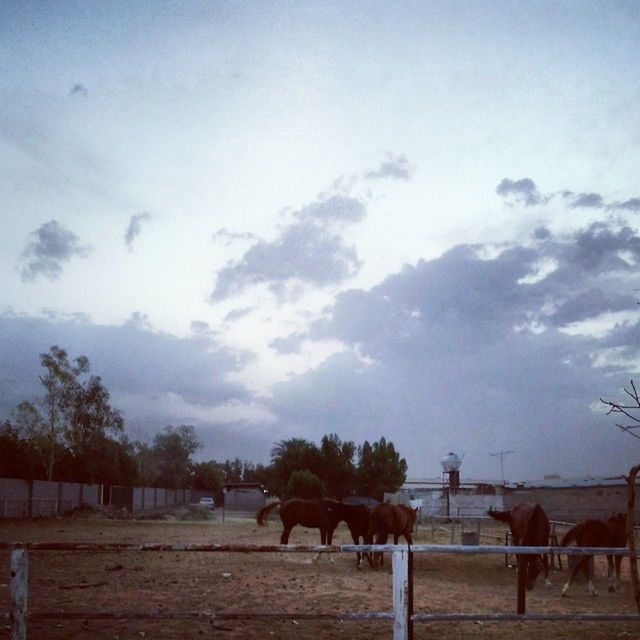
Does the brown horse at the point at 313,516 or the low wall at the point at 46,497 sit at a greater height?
the brown horse at the point at 313,516

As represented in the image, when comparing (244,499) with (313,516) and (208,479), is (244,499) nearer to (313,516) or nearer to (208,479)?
(208,479)

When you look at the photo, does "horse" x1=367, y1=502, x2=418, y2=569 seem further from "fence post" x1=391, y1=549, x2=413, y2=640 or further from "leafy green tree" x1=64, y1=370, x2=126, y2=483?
"leafy green tree" x1=64, y1=370, x2=126, y2=483

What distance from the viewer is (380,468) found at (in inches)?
2494

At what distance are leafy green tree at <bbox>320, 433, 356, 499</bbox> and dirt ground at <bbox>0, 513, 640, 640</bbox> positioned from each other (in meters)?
43.8

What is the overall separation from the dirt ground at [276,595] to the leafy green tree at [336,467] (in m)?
43.8

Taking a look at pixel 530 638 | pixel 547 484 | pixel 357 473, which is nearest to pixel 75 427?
pixel 357 473

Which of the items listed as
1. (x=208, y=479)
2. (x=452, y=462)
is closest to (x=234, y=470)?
(x=208, y=479)

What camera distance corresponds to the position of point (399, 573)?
16.6 ft

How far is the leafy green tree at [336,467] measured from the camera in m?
60.9

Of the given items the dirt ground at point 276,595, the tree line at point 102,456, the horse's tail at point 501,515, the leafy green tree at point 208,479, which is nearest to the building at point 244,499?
the tree line at point 102,456

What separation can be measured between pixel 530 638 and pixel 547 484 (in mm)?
44331

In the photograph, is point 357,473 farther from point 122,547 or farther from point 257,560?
point 122,547

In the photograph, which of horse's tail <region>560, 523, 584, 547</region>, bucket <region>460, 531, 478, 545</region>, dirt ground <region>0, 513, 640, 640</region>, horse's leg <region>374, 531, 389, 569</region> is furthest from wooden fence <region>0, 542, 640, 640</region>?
bucket <region>460, 531, 478, 545</region>

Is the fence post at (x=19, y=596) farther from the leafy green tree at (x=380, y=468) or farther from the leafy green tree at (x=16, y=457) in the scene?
the leafy green tree at (x=380, y=468)
